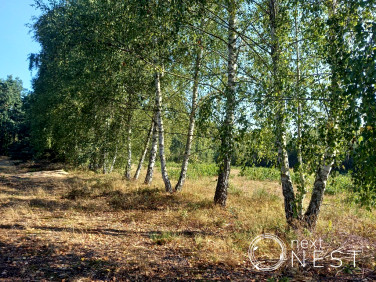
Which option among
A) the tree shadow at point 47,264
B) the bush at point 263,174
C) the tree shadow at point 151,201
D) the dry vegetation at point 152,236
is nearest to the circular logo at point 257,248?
the dry vegetation at point 152,236

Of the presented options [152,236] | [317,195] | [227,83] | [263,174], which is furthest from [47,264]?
[263,174]

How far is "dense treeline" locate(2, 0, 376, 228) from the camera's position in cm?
412

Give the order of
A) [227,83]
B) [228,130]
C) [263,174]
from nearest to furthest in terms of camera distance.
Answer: [228,130], [227,83], [263,174]

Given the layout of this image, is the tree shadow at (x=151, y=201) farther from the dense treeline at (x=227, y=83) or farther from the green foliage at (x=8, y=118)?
the green foliage at (x=8, y=118)

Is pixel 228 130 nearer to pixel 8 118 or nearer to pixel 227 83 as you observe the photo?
pixel 227 83

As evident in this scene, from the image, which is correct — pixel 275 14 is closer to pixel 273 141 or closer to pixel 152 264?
pixel 273 141

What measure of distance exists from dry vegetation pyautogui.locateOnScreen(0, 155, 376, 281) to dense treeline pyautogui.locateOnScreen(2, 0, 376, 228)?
1.00 metres

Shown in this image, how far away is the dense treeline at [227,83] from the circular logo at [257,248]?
0.73 meters

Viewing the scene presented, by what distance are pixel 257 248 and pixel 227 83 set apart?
20.8 ft

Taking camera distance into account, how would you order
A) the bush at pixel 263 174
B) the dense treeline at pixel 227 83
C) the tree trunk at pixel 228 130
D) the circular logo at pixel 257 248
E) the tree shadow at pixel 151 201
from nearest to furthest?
the dense treeline at pixel 227 83 < the circular logo at pixel 257 248 < the tree trunk at pixel 228 130 < the bush at pixel 263 174 < the tree shadow at pixel 151 201

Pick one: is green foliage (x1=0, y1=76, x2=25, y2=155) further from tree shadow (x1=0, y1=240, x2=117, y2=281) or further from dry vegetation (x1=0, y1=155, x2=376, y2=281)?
tree shadow (x1=0, y1=240, x2=117, y2=281)

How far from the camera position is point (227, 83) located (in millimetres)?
9984

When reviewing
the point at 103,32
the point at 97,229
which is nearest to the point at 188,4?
the point at 103,32

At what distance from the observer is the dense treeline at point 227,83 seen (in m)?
4.12
